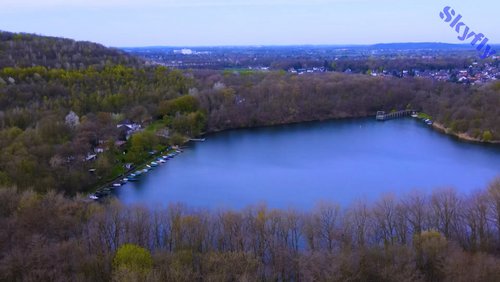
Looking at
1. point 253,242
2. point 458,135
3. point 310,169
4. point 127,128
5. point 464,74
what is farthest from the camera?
point 464,74

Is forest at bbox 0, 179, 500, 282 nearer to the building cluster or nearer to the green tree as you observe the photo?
the green tree

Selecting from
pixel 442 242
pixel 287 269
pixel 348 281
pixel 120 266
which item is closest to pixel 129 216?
pixel 120 266

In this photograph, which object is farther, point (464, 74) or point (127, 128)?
point (464, 74)

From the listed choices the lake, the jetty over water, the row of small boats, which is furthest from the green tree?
the jetty over water

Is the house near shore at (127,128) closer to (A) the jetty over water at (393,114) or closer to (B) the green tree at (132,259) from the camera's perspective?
(B) the green tree at (132,259)

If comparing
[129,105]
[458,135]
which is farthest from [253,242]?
[458,135]

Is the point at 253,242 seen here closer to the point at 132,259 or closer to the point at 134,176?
the point at 132,259

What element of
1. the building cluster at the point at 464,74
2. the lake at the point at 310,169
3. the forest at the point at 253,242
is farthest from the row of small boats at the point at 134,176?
the building cluster at the point at 464,74
